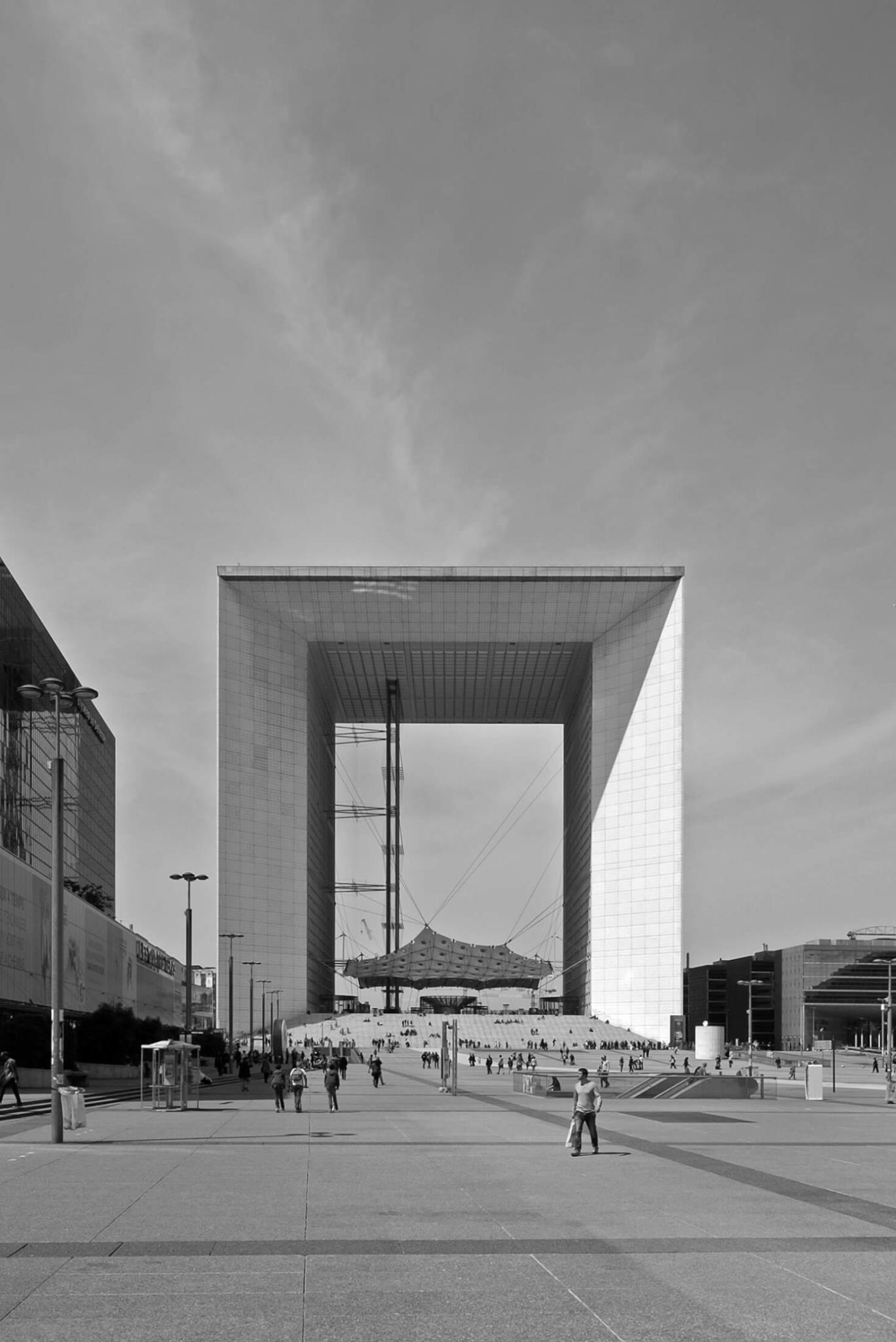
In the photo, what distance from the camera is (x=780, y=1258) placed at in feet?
41.2

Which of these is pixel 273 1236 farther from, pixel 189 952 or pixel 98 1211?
pixel 189 952

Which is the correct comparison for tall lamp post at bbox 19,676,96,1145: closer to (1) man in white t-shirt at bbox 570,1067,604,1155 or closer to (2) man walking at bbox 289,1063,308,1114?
(2) man walking at bbox 289,1063,308,1114

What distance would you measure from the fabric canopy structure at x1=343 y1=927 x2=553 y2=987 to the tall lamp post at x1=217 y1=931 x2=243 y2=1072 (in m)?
32.2

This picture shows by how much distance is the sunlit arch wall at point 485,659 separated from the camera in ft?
388

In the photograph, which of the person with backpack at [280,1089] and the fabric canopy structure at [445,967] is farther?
the fabric canopy structure at [445,967]

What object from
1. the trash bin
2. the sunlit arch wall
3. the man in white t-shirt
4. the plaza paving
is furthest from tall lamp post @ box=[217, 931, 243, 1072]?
the man in white t-shirt

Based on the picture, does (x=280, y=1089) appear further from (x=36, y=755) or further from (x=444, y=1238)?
(x=36, y=755)

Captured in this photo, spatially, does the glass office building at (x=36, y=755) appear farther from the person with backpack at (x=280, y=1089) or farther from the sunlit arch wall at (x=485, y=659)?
the person with backpack at (x=280, y=1089)

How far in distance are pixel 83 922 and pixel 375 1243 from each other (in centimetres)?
6868

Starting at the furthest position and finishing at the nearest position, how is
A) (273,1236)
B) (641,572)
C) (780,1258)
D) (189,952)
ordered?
(641,572), (189,952), (273,1236), (780,1258)

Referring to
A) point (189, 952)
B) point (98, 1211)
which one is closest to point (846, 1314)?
point (98, 1211)

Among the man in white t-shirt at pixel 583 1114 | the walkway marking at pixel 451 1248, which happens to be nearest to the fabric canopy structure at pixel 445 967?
the man in white t-shirt at pixel 583 1114

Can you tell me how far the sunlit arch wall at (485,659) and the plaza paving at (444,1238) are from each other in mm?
91928

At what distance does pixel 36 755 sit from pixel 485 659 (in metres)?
48.5
